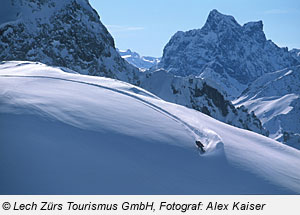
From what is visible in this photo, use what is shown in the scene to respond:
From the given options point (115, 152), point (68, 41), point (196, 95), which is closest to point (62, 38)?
point (68, 41)

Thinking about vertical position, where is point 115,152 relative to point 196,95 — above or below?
below

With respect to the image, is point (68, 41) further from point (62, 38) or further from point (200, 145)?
point (200, 145)

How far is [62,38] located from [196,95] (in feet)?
104

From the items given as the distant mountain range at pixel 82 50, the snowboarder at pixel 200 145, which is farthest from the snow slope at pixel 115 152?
the distant mountain range at pixel 82 50

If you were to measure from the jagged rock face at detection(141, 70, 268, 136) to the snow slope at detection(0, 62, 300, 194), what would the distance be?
60.6m

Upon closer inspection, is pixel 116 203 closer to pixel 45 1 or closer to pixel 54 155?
pixel 54 155

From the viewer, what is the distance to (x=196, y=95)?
248 ft

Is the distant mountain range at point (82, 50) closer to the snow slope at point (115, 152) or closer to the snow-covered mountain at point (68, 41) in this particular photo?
the snow-covered mountain at point (68, 41)

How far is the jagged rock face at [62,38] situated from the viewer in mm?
60219

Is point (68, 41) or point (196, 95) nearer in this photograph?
point (68, 41)

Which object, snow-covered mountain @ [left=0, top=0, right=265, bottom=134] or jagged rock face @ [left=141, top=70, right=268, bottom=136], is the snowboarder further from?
jagged rock face @ [left=141, top=70, right=268, bottom=136]

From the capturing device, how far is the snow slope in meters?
6.05

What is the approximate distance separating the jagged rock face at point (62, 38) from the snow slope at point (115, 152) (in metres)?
54.4

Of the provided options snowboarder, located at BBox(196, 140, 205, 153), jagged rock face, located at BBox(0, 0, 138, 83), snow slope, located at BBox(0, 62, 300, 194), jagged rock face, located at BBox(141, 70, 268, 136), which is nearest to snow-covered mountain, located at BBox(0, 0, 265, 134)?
jagged rock face, located at BBox(0, 0, 138, 83)
